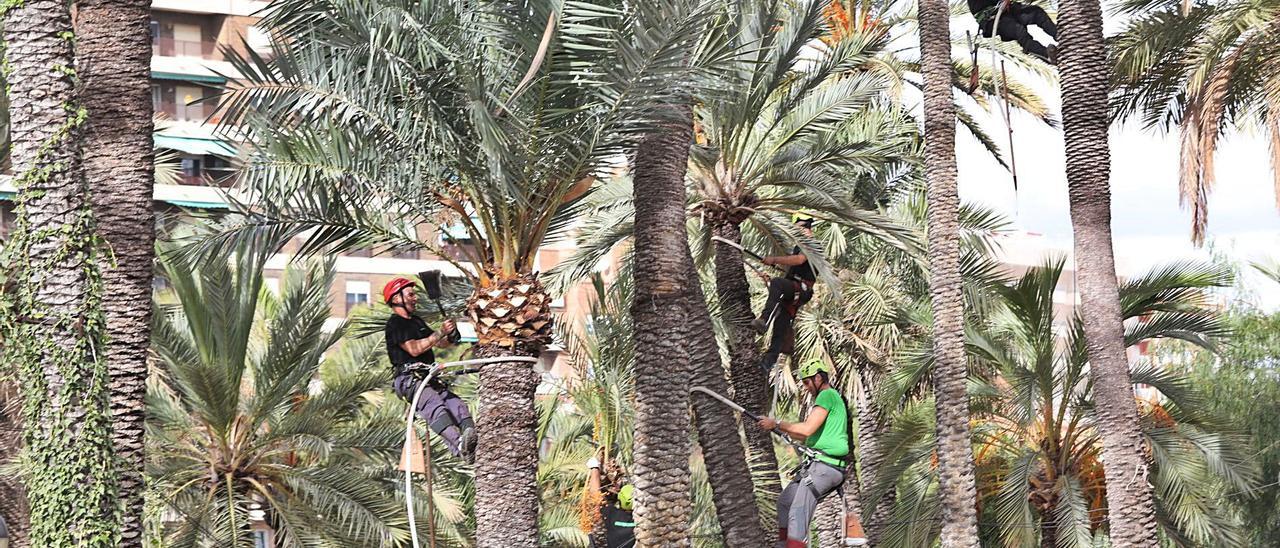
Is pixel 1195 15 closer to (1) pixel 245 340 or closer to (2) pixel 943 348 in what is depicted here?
(2) pixel 943 348

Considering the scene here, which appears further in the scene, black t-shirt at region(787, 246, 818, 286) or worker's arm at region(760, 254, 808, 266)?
black t-shirt at region(787, 246, 818, 286)

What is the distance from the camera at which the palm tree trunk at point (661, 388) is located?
12.0 m

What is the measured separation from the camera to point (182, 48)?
49.6 metres

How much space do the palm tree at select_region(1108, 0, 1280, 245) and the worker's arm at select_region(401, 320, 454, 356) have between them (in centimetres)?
885

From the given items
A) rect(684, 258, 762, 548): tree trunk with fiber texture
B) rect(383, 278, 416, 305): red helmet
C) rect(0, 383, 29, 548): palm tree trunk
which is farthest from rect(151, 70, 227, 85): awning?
rect(383, 278, 416, 305): red helmet

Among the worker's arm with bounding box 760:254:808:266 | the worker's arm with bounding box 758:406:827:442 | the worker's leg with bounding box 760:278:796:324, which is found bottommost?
the worker's arm with bounding box 758:406:827:442

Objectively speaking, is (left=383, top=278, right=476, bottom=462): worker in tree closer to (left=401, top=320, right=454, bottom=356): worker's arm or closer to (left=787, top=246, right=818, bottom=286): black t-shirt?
(left=401, top=320, right=454, bottom=356): worker's arm

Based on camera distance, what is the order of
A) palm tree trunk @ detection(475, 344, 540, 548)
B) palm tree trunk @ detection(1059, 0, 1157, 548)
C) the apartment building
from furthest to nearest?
the apartment building < palm tree trunk @ detection(1059, 0, 1157, 548) < palm tree trunk @ detection(475, 344, 540, 548)

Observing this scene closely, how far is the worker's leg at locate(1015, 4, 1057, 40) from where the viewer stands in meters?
14.6

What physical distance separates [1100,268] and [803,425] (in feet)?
17.5

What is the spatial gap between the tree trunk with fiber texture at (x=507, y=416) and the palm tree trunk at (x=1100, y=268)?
5.81 m

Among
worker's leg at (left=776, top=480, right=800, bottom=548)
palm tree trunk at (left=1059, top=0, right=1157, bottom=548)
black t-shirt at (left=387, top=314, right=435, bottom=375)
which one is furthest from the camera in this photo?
palm tree trunk at (left=1059, top=0, right=1157, bottom=548)

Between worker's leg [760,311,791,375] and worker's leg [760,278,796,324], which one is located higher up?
worker's leg [760,278,796,324]

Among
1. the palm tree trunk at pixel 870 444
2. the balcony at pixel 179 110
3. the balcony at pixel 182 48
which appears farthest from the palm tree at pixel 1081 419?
the balcony at pixel 182 48
